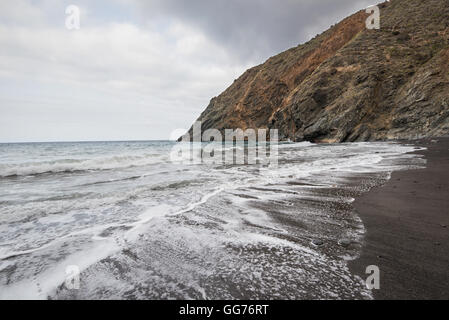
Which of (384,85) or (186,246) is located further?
(384,85)

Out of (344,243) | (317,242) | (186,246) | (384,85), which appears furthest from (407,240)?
(384,85)

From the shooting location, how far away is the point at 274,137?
4400 centimetres

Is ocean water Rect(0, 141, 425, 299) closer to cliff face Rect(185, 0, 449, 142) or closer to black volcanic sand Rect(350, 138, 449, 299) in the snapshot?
black volcanic sand Rect(350, 138, 449, 299)

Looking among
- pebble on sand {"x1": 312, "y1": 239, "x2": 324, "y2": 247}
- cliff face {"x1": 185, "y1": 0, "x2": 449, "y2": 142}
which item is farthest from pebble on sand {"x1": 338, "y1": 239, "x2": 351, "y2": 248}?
cliff face {"x1": 185, "y1": 0, "x2": 449, "y2": 142}

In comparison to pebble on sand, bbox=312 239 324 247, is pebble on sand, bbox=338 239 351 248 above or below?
above

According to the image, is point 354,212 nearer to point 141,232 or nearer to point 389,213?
point 389,213

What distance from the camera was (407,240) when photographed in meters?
2.38

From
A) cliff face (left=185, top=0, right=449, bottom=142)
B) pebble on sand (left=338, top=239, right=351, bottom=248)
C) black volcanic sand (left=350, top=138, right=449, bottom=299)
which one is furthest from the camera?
cliff face (left=185, top=0, right=449, bottom=142)

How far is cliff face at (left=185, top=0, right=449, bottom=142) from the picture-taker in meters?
22.7

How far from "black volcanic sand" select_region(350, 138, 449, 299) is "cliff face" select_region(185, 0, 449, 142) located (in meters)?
22.9

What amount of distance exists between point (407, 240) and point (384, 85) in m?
30.7

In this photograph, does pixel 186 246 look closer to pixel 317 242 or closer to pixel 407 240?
pixel 317 242
